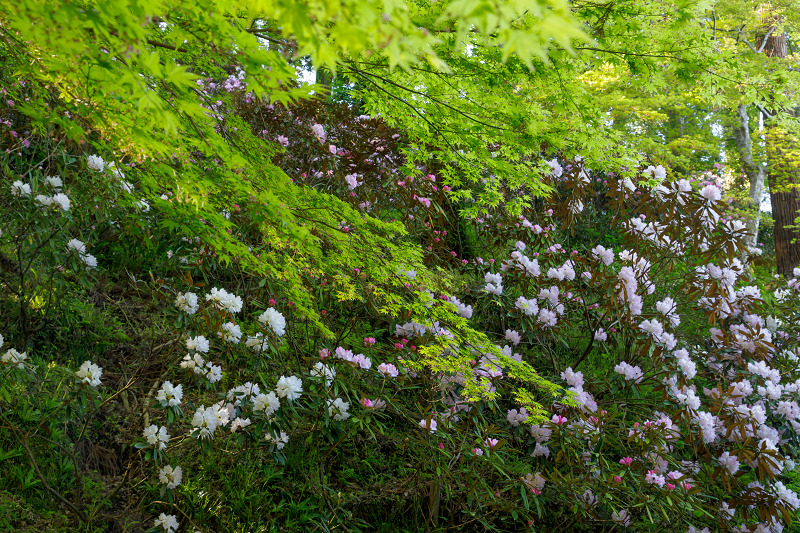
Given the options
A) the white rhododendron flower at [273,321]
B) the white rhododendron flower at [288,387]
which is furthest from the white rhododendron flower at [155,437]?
the white rhododendron flower at [273,321]

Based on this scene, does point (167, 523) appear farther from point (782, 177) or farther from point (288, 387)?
point (782, 177)

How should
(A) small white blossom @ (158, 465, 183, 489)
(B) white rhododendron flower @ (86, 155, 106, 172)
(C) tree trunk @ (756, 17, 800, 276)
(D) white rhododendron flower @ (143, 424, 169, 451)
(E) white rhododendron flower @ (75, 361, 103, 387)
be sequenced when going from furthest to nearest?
(C) tree trunk @ (756, 17, 800, 276), (B) white rhododendron flower @ (86, 155, 106, 172), (A) small white blossom @ (158, 465, 183, 489), (D) white rhododendron flower @ (143, 424, 169, 451), (E) white rhododendron flower @ (75, 361, 103, 387)

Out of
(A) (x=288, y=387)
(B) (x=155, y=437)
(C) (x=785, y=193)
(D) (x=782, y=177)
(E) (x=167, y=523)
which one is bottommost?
(C) (x=785, y=193)

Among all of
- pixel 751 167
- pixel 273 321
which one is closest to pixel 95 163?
pixel 273 321

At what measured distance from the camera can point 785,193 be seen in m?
8.36

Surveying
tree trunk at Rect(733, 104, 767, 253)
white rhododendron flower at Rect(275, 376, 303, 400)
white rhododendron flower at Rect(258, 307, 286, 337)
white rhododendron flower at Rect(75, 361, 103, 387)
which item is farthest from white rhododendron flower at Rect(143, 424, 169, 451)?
tree trunk at Rect(733, 104, 767, 253)

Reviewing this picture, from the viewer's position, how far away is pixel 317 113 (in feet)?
15.8

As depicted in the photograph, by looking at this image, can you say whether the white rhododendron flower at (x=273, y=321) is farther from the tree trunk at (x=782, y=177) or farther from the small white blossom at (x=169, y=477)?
the tree trunk at (x=782, y=177)

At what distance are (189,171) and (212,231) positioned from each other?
0.79ft

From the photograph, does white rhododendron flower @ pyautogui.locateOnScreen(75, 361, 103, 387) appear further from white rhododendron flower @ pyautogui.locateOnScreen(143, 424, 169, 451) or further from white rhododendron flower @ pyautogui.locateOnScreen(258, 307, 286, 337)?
white rhododendron flower @ pyautogui.locateOnScreen(258, 307, 286, 337)

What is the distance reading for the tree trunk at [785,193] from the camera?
24.4ft

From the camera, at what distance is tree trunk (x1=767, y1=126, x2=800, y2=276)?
743 centimetres

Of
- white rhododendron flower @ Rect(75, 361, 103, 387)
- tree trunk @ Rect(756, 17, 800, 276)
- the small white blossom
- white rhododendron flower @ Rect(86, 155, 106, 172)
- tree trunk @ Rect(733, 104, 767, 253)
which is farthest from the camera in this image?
tree trunk @ Rect(733, 104, 767, 253)

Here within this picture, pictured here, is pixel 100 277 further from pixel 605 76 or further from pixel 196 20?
pixel 605 76
